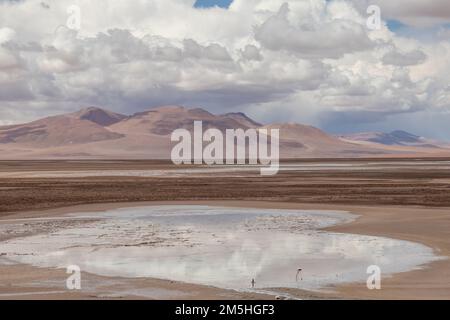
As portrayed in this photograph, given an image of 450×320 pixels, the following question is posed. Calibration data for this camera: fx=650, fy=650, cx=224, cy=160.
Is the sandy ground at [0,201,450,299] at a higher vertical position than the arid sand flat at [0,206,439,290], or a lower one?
lower

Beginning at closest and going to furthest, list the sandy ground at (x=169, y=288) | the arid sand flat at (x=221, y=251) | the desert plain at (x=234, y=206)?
1. the sandy ground at (x=169, y=288)
2. the desert plain at (x=234, y=206)
3. the arid sand flat at (x=221, y=251)

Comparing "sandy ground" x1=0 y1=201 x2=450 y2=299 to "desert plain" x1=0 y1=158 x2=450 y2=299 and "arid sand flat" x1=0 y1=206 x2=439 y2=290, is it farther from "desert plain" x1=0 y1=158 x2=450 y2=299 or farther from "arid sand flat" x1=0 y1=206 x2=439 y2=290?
"arid sand flat" x1=0 y1=206 x2=439 y2=290

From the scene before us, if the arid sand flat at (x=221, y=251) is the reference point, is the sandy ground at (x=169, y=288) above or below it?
below

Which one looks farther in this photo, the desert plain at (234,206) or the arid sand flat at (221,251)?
the arid sand flat at (221,251)

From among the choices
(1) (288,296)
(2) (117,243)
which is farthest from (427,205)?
(1) (288,296)

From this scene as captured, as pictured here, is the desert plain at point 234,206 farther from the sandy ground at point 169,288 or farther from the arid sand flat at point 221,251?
the arid sand flat at point 221,251

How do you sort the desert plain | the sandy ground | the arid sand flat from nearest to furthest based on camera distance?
the sandy ground, the desert plain, the arid sand flat

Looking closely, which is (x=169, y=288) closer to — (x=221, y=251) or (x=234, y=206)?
(x=221, y=251)

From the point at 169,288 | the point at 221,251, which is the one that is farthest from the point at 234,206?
the point at 169,288

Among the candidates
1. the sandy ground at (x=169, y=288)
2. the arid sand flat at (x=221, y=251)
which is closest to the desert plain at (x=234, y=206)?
the sandy ground at (x=169, y=288)

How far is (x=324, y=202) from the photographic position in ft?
128

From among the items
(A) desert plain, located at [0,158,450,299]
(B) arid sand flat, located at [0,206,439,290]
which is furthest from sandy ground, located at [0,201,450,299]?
(B) arid sand flat, located at [0,206,439,290]

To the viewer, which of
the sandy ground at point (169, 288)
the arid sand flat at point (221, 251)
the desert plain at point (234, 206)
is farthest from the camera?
the arid sand flat at point (221, 251)
